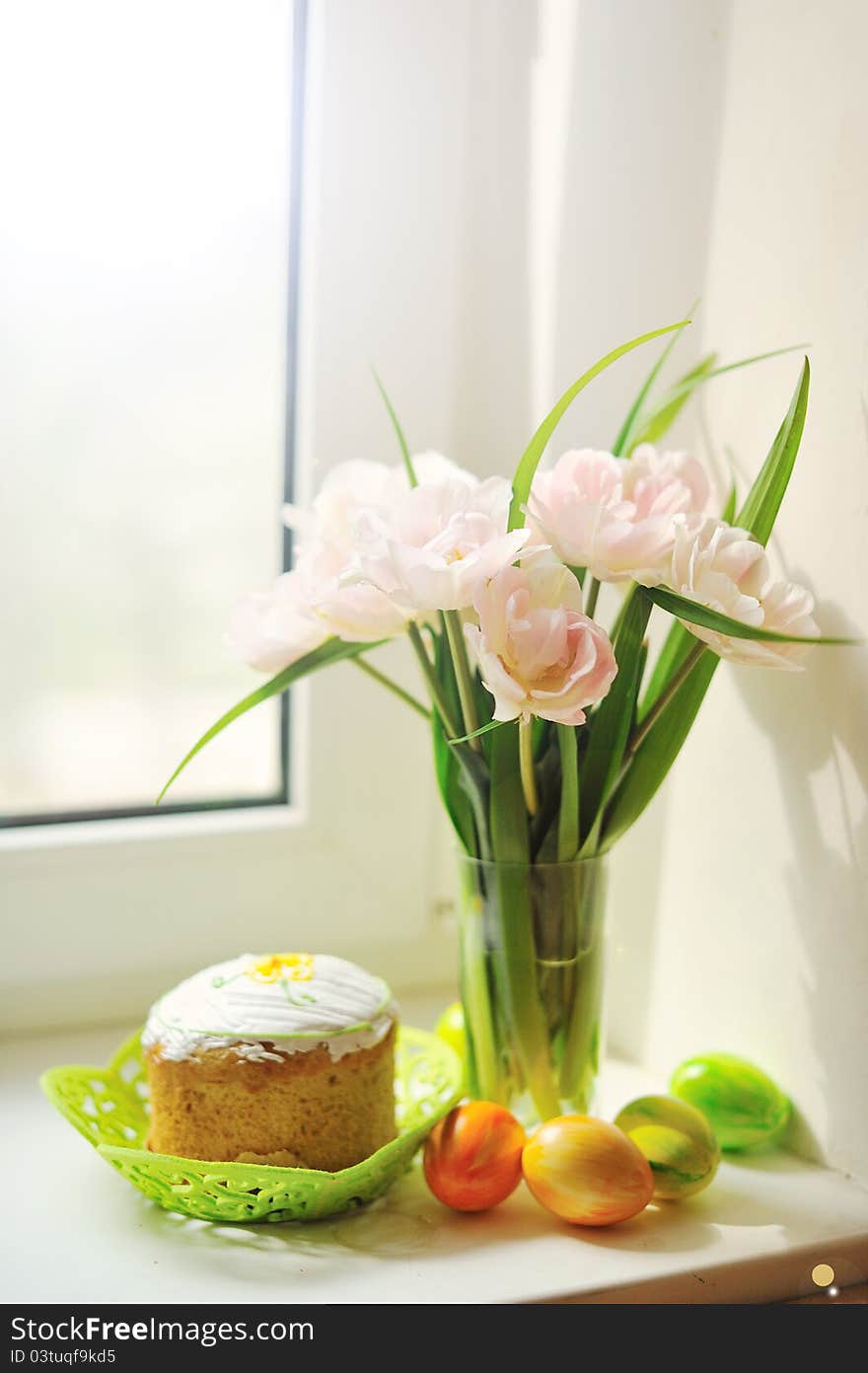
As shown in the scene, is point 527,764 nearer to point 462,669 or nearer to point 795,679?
point 462,669

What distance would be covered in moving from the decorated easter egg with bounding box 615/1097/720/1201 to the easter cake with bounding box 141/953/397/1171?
0.45 feet

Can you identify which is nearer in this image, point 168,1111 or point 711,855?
point 168,1111

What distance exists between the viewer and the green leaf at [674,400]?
72 centimetres

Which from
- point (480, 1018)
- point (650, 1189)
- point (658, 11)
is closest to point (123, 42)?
point (658, 11)

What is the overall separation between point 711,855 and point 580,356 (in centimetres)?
33

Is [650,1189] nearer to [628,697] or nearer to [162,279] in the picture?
[628,697]

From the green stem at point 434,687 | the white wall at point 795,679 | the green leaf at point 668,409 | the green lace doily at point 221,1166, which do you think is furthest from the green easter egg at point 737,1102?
the green leaf at point 668,409

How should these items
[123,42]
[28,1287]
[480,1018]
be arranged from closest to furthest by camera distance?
[28,1287], [480,1018], [123,42]

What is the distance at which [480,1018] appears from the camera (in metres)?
0.72

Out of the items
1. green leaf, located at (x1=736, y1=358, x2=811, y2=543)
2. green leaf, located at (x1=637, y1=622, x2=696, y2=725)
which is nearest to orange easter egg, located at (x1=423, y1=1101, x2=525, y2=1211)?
green leaf, located at (x1=637, y1=622, x2=696, y2=725)

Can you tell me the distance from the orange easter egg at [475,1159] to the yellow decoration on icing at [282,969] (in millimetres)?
108

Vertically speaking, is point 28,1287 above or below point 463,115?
below

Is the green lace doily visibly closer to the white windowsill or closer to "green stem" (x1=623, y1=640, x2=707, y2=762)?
the white windowsill

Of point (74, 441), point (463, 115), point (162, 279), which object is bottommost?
point (74, 441)
